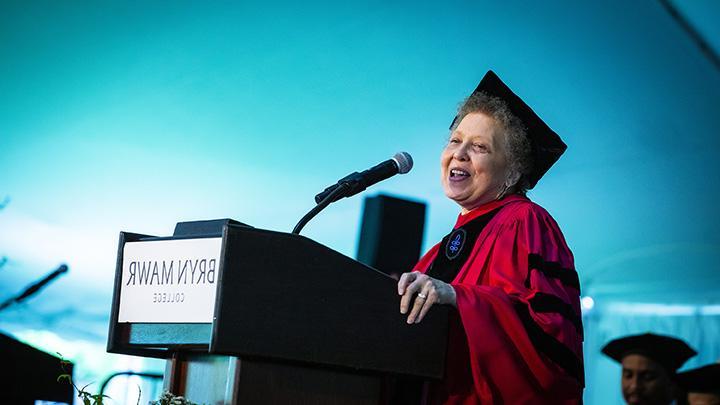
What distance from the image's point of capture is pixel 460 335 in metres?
2.26

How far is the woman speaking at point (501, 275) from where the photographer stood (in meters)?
2.12

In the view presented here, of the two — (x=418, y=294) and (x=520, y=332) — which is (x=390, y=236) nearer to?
(x=520, y=332)

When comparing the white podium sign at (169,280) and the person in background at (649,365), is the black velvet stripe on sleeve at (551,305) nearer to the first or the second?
the white podium sign at (169,280)

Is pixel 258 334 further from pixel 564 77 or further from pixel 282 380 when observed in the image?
pixel 564 77

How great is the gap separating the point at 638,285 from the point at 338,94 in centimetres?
350

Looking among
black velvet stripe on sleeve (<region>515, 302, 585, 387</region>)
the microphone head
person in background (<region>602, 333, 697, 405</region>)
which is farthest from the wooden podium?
person in background (<region>602, 333, 697, 405</region>)

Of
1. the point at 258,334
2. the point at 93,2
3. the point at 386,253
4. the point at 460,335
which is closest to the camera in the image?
the point at 258,334

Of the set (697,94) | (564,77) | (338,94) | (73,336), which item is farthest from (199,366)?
(697,94)

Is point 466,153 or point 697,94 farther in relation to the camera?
point 697,94

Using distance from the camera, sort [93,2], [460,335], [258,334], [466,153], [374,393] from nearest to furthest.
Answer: [258,334] < [374,393] < [460,335] < [466,153] < [93,2]

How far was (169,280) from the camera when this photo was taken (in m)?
1.96

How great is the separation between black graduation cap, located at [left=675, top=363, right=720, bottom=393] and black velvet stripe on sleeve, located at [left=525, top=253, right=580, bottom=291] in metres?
3.39

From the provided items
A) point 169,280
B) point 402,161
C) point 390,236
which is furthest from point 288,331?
point 390,236

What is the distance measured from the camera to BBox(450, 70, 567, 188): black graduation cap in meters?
2.71
